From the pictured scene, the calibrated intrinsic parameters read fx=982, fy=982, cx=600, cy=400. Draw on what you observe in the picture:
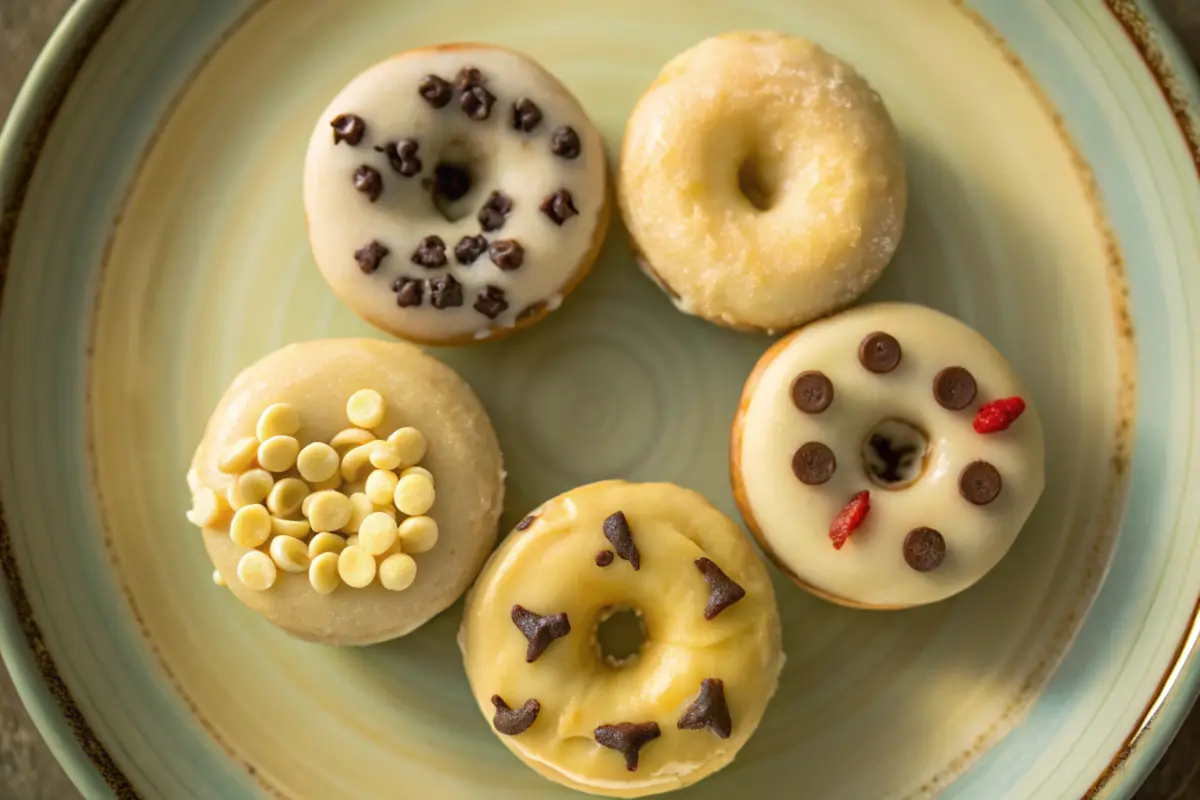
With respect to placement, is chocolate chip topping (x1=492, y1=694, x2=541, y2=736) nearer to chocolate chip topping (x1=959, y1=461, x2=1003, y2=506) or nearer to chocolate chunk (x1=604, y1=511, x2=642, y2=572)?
chocolate chunk (x1=604, y1=511, x2=642, y2=572)

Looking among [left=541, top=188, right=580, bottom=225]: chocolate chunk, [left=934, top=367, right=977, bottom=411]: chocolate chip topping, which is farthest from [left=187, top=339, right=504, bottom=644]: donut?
[left=934, top=367, right=977, bottom=411]: chocolate chip topping

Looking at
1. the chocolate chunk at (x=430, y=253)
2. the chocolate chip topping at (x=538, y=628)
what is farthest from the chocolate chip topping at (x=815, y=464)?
the chocolate chunk at (x=430, y=253)

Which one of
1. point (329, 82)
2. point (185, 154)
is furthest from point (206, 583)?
point (329, 82)

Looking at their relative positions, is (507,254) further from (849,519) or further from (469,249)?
(849,519)

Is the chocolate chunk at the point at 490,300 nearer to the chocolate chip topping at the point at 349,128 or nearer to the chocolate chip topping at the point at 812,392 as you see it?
the chocolate chip topping at the point at 349,128

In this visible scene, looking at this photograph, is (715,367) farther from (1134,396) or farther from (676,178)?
(1134,396)

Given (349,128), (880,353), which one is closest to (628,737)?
(880,353)

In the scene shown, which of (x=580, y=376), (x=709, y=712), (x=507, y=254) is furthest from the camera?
(x=580, y=376)
